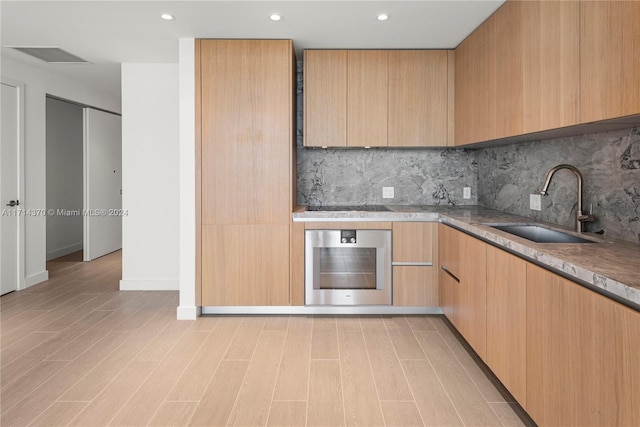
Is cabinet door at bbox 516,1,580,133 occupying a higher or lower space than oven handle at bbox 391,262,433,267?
higher

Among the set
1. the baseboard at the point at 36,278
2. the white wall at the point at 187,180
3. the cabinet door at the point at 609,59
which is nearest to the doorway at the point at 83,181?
the baseboard at the point at 36,278

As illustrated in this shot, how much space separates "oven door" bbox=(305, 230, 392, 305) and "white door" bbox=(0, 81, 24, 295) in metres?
3.16

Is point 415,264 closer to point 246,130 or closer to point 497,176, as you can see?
point 497,176

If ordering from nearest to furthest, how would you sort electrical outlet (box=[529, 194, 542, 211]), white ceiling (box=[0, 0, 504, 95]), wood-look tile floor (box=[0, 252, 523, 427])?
wood-look tile floor (box=[0, 252, 523, 427]) < white ceiling (box=[0, 0, 504, 95]) < electrical outlet (box=[529, 194, 542, 211])

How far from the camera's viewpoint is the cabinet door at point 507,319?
1.94m

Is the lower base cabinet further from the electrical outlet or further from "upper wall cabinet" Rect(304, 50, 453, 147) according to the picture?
"upper wall cabinet" Rect(304, 50, 453, 147)

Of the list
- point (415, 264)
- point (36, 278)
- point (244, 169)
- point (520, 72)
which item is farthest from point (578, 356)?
point (36, 278)

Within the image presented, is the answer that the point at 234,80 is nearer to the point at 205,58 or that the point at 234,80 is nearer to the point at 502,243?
the point at 205,58

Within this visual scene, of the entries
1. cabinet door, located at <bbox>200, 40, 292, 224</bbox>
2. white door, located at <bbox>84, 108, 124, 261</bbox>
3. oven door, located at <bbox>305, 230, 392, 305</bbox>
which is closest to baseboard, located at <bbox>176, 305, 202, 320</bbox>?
cabinet door, located at <bbox>200, 40, 292, 224</bbox>

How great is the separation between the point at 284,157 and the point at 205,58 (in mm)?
1021

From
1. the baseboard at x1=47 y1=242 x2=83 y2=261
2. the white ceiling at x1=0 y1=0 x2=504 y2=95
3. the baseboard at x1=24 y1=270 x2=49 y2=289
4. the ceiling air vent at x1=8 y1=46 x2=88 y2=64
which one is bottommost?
the baseboard at x1=24 y1=270 x2=49 y2=289

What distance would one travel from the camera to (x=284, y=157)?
3473 mm

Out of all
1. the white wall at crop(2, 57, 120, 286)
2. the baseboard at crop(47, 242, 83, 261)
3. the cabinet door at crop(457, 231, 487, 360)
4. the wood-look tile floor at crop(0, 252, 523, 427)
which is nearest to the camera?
the wood-look tile floor at crop(0, 252, 523, 427)

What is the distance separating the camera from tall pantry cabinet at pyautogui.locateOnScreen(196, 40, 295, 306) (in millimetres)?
3434
